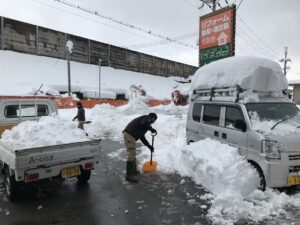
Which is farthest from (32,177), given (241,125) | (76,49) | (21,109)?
(76,49)

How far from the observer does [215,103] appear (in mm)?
7102

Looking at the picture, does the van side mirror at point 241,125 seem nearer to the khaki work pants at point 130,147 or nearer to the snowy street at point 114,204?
the snowy street at point 114,204

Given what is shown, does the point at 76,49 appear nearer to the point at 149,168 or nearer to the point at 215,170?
the point at 149,168

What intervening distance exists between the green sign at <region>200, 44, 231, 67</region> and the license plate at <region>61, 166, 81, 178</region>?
10.9 metres

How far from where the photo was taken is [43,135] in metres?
5.71

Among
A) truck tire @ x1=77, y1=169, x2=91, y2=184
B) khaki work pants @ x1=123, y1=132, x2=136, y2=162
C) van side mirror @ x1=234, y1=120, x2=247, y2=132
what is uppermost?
van side mirror @ x1=234, y1=120, x2=247, y2=132

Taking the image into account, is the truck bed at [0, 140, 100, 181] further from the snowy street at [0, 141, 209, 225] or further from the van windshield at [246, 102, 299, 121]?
the van windshield at [246, 102, 299, 121]

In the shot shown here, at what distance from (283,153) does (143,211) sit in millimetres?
2684

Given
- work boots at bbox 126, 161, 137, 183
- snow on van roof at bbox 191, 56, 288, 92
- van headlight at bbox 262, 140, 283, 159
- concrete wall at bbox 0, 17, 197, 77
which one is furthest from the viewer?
concrete wall at bbox 0, 17, 197, 77

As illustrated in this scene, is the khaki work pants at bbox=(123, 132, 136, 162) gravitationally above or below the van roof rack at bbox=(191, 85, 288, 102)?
below

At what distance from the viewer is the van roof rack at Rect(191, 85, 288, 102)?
6.30m

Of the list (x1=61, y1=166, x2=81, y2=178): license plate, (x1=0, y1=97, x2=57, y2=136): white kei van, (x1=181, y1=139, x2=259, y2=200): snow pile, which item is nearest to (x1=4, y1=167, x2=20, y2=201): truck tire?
(x1=61, y1=166, x2=81, y2=178): license plate

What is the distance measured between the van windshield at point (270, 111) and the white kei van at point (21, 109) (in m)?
5.12

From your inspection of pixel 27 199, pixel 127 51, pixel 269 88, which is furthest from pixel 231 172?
pixel 127 51
